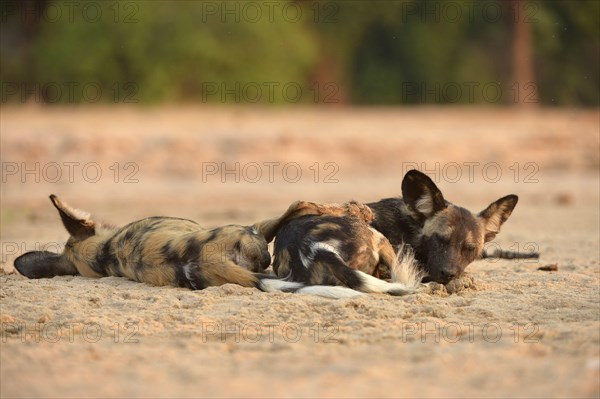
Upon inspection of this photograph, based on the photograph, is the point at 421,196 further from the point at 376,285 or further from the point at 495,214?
the point at 376,285

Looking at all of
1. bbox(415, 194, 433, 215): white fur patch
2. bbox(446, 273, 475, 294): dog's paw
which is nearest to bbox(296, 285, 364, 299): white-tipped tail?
bbox(446, 273, 475, 294): dog's paw

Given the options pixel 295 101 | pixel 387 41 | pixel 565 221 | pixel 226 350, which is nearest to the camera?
pixel 226 350

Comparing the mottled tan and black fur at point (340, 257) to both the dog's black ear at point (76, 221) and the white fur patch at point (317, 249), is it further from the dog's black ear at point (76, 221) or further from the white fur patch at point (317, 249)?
the dog's black ear at point (76, 221)

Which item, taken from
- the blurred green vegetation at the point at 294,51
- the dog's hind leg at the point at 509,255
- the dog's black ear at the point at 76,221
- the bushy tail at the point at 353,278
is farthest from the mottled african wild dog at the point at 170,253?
the blurred green vegetation at the point at 294,51

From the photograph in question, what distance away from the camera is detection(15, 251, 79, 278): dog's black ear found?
6.49 meters

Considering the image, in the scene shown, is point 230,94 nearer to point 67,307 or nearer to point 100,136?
point 100,136

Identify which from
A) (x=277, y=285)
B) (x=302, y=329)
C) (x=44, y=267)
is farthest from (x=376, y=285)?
(x=44, y=267)

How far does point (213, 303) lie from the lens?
5504 mm

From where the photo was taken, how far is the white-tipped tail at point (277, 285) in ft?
Result: 18.6

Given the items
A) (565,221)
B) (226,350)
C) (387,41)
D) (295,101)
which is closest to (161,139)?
(565,221)

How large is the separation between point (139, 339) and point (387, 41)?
1042 inches

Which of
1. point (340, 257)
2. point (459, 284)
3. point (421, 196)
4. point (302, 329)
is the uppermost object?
point (421, 196)

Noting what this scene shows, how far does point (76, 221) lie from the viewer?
6.35 m

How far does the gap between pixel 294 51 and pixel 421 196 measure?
20.6 m
